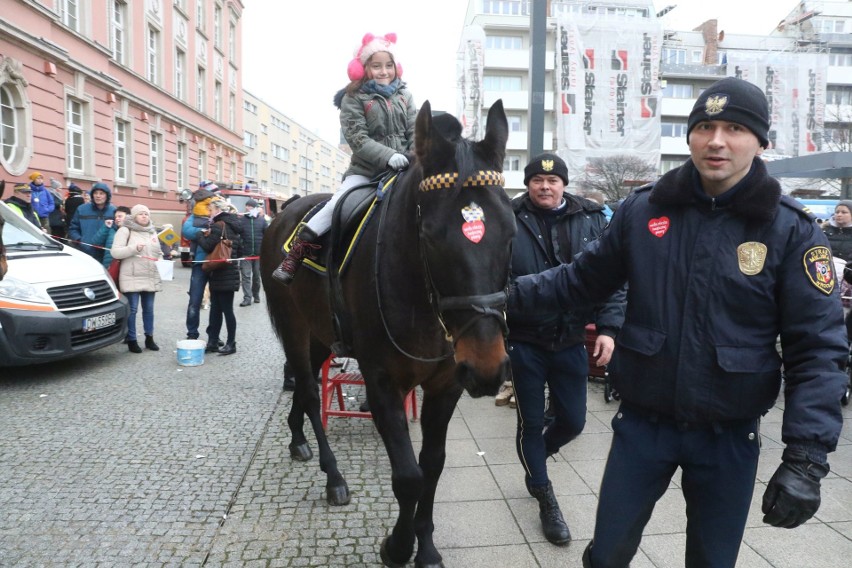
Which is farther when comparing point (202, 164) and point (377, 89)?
point (202, 164)

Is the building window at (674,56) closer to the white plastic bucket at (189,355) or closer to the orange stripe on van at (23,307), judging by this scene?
the white plastic bucket at (189,355)

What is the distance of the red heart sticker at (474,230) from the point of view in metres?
2.12

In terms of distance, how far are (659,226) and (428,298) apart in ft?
3.25

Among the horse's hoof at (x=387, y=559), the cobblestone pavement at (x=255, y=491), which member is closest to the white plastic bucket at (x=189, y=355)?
the cobblestone pavement at (x=255, y=491)

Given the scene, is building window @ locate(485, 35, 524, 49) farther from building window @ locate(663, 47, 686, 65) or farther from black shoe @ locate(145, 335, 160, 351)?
black shoe @ locate(145, 335, 160, 351)

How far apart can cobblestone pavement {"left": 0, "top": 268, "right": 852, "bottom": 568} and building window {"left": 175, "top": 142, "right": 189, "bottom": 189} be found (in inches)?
877

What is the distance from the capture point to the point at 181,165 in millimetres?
26844

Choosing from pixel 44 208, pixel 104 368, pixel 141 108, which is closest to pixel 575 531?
pixel 104 368

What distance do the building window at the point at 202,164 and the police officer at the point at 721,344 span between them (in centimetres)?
2997

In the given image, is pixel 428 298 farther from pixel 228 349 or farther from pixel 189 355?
pixel 228 349

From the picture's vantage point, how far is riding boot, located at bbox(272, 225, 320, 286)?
3479 millimetres

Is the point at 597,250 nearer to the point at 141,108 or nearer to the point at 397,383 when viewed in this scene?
the point at 397,383

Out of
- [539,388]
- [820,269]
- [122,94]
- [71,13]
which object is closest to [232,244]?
[539,388]

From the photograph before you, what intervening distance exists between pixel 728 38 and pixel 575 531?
60193 mm
